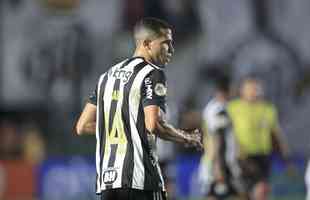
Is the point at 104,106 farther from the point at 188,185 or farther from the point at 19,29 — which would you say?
the point at 19,29

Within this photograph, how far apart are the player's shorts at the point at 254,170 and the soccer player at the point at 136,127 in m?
6.82

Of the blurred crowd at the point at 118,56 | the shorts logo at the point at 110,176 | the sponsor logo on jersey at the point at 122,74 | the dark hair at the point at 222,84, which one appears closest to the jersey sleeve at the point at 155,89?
the sponsor logo on jersey at the point at 122,74

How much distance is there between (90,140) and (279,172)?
4.60m

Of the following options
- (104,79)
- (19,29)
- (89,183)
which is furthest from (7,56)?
(104,79)

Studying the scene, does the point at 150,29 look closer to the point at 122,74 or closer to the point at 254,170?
the point at 122,74

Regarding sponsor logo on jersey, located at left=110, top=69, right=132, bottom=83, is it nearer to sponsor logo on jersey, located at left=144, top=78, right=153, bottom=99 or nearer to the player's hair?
sponsor logo on jersey, located at left=144, top=78, right=153, bottom=99

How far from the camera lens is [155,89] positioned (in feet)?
26.4

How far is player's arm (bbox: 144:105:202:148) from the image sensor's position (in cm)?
801

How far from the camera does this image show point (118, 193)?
8.23 metres

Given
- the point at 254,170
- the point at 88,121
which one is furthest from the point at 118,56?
the point at 88,121

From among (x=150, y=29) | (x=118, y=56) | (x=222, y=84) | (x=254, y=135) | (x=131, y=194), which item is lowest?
(x=131, y=194)

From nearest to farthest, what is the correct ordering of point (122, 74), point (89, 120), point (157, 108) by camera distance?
1. point (157, 108)
2. point (122, 74)
3. point (89, 120)

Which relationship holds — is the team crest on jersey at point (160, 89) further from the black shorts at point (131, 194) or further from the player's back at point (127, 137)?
the black shorts at point (131, 194)

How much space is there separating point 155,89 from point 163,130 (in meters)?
0.28
